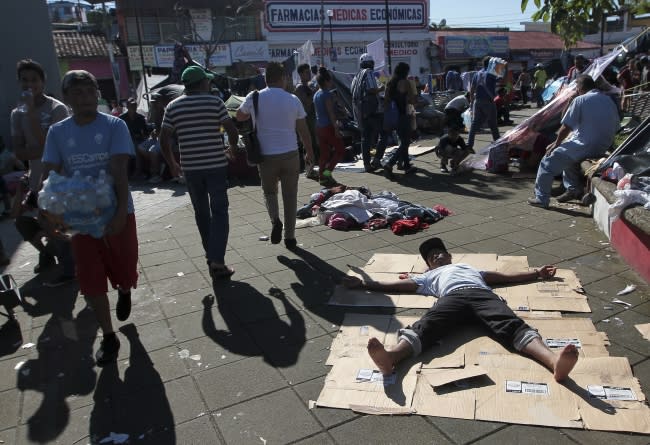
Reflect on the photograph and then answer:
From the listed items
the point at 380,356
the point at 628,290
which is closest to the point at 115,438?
the point at 380,356

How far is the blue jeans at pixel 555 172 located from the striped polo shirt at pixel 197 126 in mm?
4099

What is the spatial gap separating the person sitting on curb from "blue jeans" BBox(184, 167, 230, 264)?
13.3ft

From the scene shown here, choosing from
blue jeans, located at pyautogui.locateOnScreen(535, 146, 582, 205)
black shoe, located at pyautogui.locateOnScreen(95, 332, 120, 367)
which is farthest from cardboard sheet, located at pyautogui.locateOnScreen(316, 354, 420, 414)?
blue jeans, located at pyautogui.locateOnScreen(535, 146, 582, 205)

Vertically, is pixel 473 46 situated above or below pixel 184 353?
above

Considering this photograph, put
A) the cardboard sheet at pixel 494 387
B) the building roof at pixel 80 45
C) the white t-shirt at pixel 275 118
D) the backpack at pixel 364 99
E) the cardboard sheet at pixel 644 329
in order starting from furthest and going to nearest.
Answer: the building roof at pixel 80 45
the backpack at pixel 364 99
the white t-shirt at pixel 275 118
the cardboard sheet at pixel 644 329
the cardboard sheet at pixel 494 387

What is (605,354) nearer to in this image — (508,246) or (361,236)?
(508,246)

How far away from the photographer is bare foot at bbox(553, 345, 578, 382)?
8.60 feet

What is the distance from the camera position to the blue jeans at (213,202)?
4449 mm

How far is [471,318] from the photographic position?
10.8 feet

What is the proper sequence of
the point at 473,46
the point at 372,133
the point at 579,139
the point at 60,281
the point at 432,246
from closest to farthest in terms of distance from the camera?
1. the point at 432,246
2. the point at 60,281
3. the point at 579,139
4. the point at 372,133
5. the point at 473,46

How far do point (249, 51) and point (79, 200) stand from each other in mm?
27052

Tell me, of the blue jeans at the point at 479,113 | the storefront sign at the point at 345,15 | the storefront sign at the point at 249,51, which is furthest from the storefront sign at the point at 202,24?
the blue jeans at the point at 479,113

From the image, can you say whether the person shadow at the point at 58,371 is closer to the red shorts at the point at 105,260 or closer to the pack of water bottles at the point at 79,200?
the red shorts at the point at 105,260

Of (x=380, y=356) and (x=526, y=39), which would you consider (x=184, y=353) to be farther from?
(x=526, y=39)
